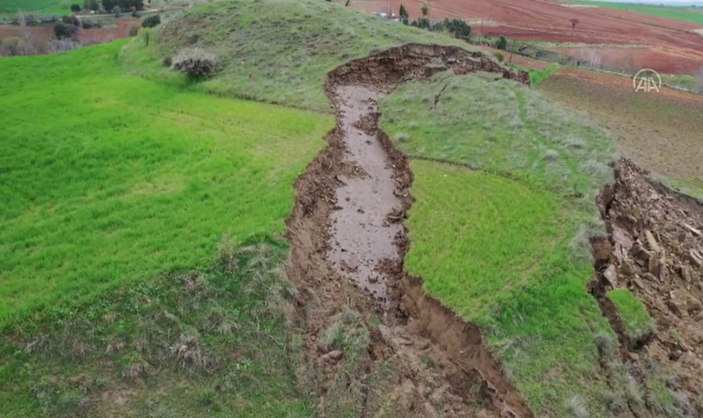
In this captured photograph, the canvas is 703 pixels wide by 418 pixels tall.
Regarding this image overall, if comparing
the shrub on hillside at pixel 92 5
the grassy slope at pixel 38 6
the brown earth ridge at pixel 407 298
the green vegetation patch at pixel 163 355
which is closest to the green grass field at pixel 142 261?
the green vegetation patch at pixel 163 355

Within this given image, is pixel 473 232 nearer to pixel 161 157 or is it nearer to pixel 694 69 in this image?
pixel 161 157

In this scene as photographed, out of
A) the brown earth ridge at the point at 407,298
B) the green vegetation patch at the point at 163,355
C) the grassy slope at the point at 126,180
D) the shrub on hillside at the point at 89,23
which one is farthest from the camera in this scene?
the shrub on hillside at the point at 89,23

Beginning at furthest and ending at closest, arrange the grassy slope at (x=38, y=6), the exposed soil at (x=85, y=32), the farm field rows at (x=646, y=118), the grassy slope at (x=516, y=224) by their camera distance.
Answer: the grassy slope at (x=38, y=6)
the exposed soil at (x=85, y=32)
the farm field rows at (x=646, y=118)
the grassy slope at (x=516, y=224)

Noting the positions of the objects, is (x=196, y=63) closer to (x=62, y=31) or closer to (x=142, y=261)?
(x=142, y=261)

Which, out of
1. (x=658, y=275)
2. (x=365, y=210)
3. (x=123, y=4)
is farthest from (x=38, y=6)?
(x=658, y=275)

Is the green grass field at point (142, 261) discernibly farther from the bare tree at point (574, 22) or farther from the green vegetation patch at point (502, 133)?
the bare tree at point (574, 22)

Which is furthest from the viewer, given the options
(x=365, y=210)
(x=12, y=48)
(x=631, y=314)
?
(x=12, y=48)
